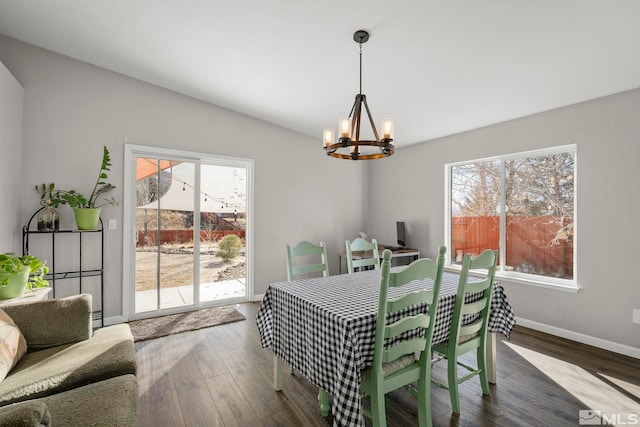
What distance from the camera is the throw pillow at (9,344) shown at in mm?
1562

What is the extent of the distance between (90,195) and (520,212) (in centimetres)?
486

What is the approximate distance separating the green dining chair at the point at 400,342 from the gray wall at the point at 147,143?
120 inches

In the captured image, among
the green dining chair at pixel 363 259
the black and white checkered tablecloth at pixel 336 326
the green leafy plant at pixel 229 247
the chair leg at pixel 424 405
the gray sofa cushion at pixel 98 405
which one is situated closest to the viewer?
the gray sofa cushion at pixel 98 405

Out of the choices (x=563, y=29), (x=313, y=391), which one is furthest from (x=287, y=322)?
(x=563, y=29)

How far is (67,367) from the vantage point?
1.63 m

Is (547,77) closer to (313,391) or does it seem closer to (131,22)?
(313,391)

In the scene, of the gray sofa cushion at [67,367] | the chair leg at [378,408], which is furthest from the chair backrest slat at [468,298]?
the gray sofa cushion at [67,367]

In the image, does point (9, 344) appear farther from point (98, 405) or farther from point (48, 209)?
point (48, 209)

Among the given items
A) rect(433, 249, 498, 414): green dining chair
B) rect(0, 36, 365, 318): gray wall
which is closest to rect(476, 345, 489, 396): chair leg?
rect(433, 249, 498, 414): green dining chair

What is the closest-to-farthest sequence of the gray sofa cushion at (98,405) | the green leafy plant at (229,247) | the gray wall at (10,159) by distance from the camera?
the gray sofa cushion at (98,405)
the gray wall at (10,159)
the green leafy plant at (229,247)

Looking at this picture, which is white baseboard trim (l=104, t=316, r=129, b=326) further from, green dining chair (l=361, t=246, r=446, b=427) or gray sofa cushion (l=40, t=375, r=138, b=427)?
green dining chair (l=361, t=246, r=446, b=427)

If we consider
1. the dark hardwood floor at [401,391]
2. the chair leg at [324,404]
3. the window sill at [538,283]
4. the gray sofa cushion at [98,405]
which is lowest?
the dark hardwood floor at [401,391]

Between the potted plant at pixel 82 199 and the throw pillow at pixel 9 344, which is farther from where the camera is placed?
the potted plant at pixel 82 199

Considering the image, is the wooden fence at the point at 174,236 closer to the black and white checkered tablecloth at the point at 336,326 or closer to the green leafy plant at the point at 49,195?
the green leafy plant at the point at 49,195
